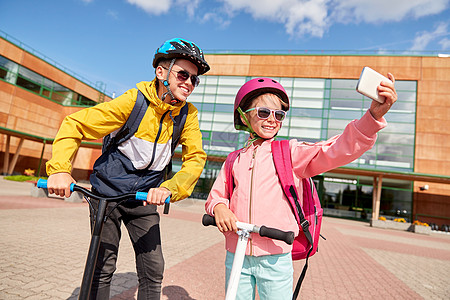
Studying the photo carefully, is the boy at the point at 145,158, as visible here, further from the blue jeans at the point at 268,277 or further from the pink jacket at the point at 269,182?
the blue jeans at the point at 268,277

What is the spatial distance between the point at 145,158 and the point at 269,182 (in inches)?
34.4

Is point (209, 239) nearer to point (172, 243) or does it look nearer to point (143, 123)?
point (172, 243)

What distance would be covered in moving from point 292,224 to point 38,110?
106 ft

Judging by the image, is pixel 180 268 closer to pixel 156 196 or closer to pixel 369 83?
pixel 156 196

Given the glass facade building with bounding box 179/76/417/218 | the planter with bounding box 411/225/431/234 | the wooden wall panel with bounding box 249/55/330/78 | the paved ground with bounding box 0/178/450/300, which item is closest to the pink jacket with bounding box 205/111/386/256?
the paved ground with bounding box 0/178/450/300

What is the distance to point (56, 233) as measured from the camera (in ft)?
20.1

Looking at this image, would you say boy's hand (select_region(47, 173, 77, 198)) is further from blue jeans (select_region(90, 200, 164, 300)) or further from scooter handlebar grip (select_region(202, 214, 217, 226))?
scooter handlebar grip (select_region(202, 214, 217, 226))

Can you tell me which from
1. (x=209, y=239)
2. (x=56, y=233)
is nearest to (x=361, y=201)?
(x=209, y=239)

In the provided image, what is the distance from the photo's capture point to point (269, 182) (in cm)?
183

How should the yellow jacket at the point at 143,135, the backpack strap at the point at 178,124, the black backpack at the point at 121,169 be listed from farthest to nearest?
the backpack strap at the point at 178,124, the black backpack at the point at 121,169, the yellow jacket at the point at 143,135

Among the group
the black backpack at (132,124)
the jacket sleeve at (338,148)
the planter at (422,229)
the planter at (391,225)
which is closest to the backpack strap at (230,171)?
the jacket sleeve at (338,148)

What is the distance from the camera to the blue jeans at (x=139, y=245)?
2076 millimetres

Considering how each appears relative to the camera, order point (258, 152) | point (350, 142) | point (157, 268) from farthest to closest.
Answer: point (157, 268)
point (258, 152)
point (350, 142)

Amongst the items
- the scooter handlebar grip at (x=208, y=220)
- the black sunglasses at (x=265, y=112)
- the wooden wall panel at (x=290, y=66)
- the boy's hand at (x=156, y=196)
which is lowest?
the scooter handlebar grip at (x=208, y=220)
